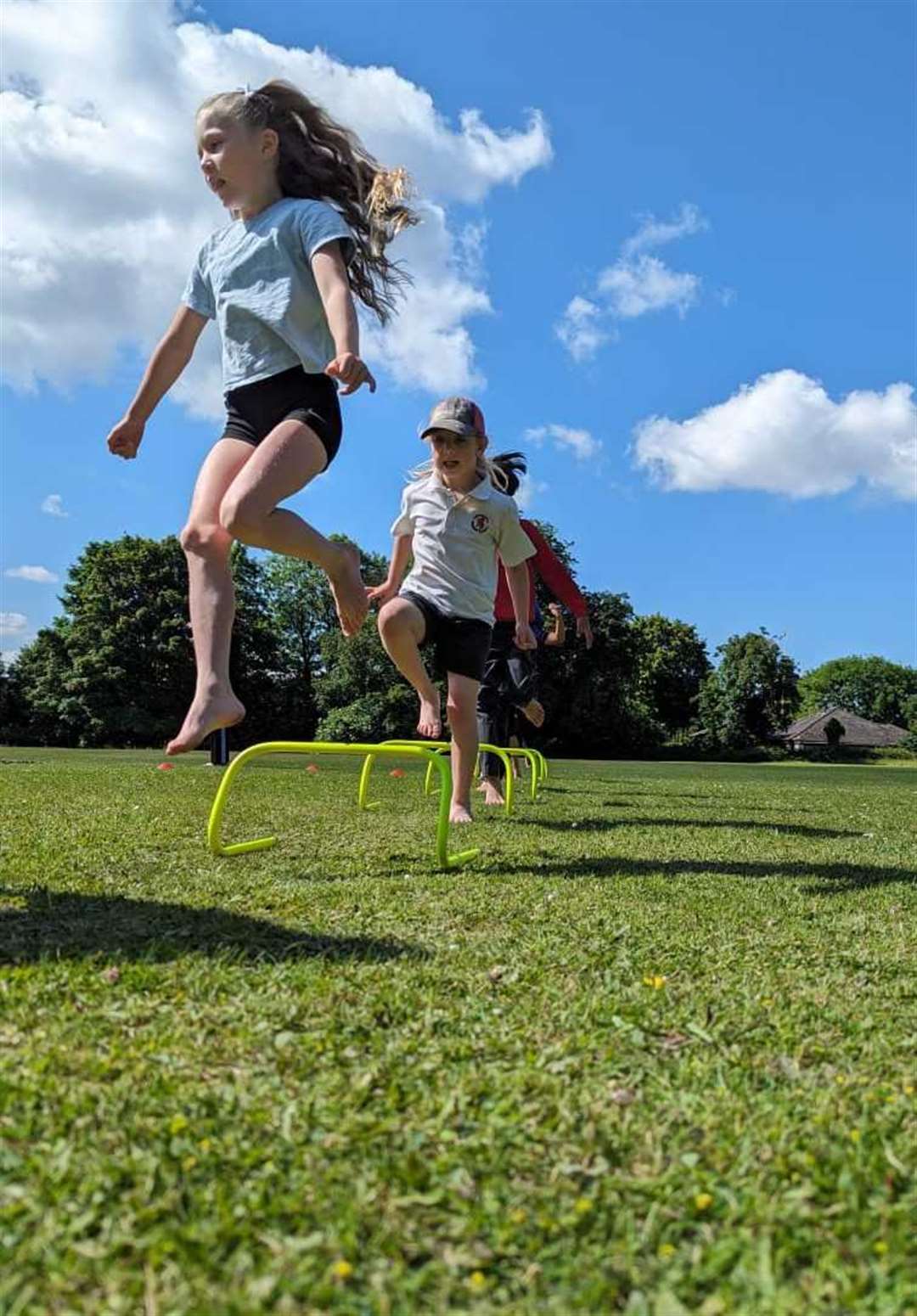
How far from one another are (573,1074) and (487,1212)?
0.45 m

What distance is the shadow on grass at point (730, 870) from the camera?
3666 mm

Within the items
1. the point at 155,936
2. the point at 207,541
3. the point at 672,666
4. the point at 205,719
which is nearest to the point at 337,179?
the point at 207,541

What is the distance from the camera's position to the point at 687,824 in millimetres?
5879

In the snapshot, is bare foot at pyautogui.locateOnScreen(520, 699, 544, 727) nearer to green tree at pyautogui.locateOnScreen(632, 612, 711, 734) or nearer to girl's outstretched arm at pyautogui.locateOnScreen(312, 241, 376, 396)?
girl's outstretched arm at pyautogui.locateOnScreen(312, 241, 376, 396)

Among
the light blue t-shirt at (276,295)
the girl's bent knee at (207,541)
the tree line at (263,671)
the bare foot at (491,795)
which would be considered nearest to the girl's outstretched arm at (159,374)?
the light blue t-shirt at (276,295)

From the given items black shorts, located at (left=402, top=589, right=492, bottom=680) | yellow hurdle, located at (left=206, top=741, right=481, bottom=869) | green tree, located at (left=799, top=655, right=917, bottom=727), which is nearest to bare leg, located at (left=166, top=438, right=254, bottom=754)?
yellow hurdle, located at (left=206, top=741, right=481, bottom=869)

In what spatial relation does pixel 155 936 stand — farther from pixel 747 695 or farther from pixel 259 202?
pixel 747 695

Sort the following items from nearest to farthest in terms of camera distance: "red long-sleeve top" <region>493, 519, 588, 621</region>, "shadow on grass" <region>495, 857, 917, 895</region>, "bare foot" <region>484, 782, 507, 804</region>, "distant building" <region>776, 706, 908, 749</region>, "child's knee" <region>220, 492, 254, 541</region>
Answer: "child's knee" <region>220, 492, 254, 541</region> < "shadow on grass" <region>495, 857, 917, 895</region> < "bare foot" <region>484, 782, 507, 804</region> < "red long-sleeve top" <region>493, 519, 588, 621</region> < "distant building" <region>776, 706, 908, 749</region>

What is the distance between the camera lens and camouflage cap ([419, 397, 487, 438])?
5023mm

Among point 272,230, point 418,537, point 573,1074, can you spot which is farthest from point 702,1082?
point 418,537

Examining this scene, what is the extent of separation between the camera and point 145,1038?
5.59 feet

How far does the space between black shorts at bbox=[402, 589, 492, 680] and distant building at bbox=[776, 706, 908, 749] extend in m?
80.4

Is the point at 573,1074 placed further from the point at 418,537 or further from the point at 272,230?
the point at 418,537

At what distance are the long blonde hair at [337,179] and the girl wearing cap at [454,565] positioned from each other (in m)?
1.01
